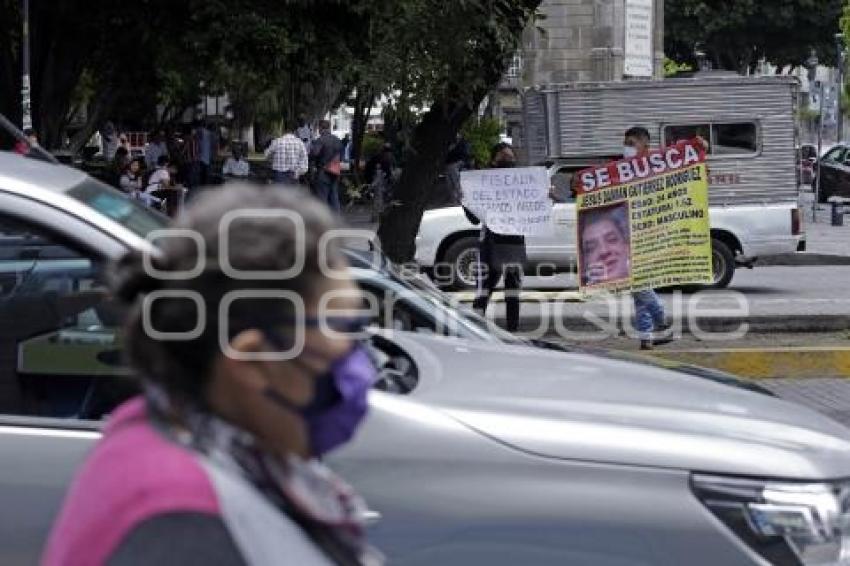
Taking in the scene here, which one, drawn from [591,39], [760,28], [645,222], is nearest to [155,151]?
[591,39]

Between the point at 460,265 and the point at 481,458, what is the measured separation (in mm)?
12790

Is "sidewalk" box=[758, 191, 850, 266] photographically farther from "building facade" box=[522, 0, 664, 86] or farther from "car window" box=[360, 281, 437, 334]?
"car window" box=[360, 281, 437, 334]

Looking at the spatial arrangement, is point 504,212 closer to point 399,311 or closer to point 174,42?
point 174,42

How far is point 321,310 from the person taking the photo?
1.82 meters

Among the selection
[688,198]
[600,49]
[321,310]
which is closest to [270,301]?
[321,310]

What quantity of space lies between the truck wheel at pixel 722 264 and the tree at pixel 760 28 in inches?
1331

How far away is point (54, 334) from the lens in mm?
3486

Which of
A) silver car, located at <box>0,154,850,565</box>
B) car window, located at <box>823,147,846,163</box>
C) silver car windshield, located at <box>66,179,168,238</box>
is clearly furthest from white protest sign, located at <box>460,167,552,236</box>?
car window, located at <box>823,147,846,163</box>

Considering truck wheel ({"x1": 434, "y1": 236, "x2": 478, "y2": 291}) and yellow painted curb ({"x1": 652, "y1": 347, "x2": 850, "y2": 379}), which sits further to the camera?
truck wheel ({"x1": 434, "y1": 236, "x2": 478, "y2": 291})

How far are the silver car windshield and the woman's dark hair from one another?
1433mm

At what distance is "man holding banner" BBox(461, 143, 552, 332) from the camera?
37.4 feet

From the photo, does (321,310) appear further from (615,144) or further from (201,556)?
(615,144)

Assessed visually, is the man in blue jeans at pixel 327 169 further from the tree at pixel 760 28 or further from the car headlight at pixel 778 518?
the tree at pixel 760 28

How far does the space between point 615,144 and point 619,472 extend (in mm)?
15810
